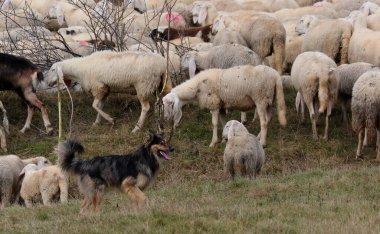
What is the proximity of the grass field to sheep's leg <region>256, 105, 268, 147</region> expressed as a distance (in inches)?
7.1

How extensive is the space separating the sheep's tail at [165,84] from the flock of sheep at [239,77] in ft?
0.06

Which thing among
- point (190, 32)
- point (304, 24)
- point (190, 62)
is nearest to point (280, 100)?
point (190, 62)

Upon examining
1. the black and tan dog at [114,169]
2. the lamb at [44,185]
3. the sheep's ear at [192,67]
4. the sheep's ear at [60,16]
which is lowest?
the sheep's ear at [60,16]

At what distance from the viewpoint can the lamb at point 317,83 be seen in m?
16.9

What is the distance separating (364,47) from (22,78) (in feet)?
21.0

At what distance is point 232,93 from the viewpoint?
16.9 metres

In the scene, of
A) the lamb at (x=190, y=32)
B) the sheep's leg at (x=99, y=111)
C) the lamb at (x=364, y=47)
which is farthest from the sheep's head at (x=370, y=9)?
the sheep's leg at (x=99, y=111)

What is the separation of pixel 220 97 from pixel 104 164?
5668 mm

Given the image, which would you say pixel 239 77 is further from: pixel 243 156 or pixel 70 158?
pixel 70 158

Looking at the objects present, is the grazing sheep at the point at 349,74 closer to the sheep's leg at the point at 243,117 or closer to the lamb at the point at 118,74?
the sheep's leg at the point at 243,117

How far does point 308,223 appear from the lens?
10172 millimetres

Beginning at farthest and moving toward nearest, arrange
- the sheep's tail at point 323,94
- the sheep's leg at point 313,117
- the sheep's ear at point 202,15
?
the sheep's ear at point 202,15
the sheep's leg at point 313,117
the sheep's tail at point 323,94

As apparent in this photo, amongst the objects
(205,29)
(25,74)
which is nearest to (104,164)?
(25,74)

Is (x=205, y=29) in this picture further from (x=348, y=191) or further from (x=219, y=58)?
(x=348, y=191)
